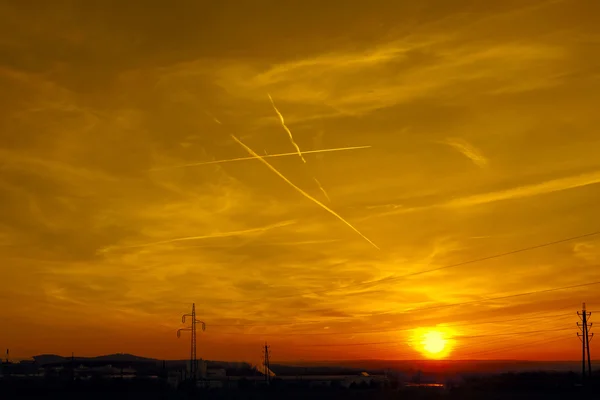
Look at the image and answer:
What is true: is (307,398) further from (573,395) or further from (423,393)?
(573,395)

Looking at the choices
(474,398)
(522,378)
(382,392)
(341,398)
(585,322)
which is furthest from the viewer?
(522,378)

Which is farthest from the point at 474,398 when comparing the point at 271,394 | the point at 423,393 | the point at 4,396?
the point at 4,396

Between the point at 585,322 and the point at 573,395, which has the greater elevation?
the point at 585,322

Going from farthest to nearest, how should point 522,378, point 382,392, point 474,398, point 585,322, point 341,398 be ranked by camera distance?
point 522,378 < point 585,322 < point 382,392 < point 341,398 < point 474,398

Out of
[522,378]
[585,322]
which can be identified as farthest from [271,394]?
[522,378]

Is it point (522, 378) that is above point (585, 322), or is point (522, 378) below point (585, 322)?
below

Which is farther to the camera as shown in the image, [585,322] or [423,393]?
[585,322]

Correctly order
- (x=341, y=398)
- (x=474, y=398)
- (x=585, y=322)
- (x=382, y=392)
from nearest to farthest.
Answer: (x=474, y=398)
(x=341, y=398)
(x=382, y=392)
(x=585, y=322)

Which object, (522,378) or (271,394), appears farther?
(522,378)

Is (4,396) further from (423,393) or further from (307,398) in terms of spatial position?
(423,393)
